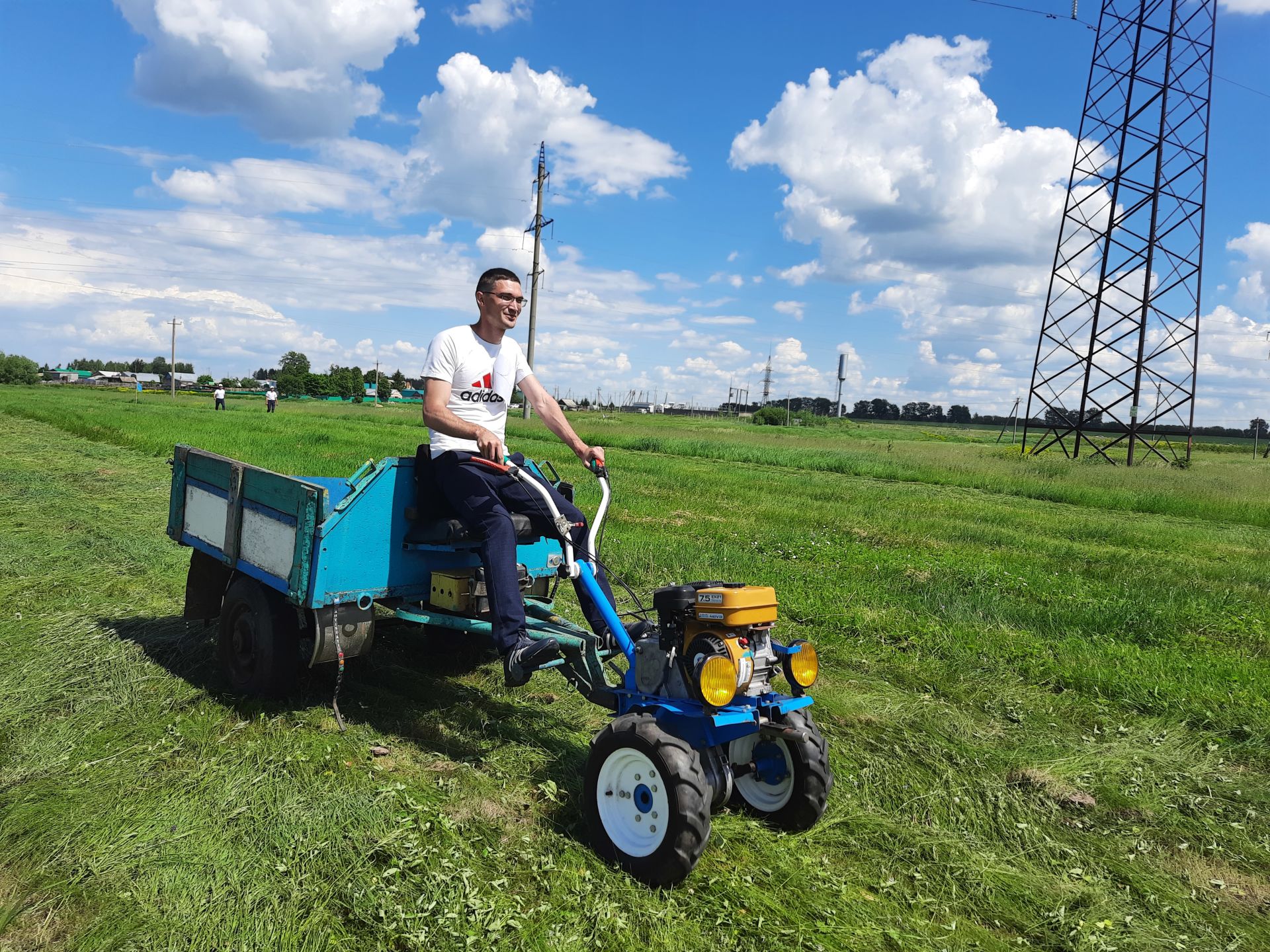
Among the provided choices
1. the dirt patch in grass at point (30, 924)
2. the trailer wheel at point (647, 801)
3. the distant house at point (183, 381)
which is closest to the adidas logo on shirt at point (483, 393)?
the trailer wheel at point (647, 801)

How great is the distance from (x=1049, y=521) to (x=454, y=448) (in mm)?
12573

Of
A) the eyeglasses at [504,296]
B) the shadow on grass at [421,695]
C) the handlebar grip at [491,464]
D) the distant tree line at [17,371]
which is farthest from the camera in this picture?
the distant tree line at [17,371]

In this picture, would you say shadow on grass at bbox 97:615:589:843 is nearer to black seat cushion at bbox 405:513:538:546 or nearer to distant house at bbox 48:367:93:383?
black seat cushion at bbox 405:513:538:546

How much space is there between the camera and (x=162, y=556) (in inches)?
332

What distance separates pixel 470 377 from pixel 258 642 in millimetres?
2020

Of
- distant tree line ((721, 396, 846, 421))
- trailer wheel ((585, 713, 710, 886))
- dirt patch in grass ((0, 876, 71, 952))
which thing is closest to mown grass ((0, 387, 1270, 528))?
dirt patch in grass ((0, 876, 71, 952))

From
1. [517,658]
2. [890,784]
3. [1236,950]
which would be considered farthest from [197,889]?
→ [1236,950]

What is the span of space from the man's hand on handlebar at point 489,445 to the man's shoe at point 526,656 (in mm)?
915

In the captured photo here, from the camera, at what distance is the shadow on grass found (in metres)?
4.52

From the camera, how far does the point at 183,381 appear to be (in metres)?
140

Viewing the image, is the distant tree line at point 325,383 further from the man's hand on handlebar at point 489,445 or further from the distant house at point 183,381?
the man's hand on handlebar at point 489,445

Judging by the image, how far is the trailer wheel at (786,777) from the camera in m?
3.68

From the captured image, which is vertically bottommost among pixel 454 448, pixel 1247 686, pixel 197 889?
pixel 197 889

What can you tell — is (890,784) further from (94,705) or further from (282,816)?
(94,705)
